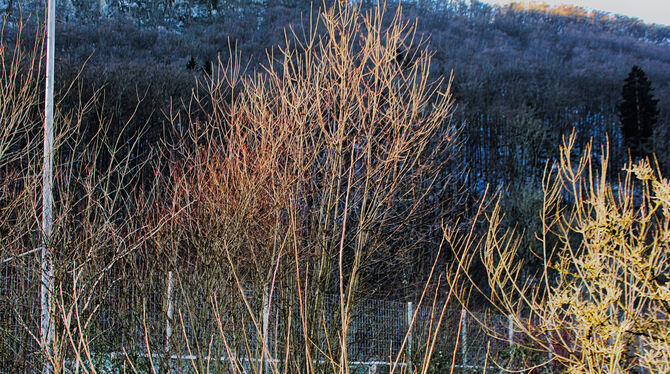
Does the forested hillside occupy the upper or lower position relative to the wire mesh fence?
lower

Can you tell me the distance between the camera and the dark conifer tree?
37312 millimetres

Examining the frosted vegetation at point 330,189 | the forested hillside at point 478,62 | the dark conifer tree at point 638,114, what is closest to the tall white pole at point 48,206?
the frosted vegetation at point 330,189

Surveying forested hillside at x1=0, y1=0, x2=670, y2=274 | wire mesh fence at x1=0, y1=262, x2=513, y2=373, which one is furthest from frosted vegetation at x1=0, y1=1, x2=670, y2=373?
forested hillside at x1=0, y1=0, x2=670, y2=274

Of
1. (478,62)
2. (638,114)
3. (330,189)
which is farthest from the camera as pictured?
(478,62)

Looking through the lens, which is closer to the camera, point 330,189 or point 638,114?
point 330,189

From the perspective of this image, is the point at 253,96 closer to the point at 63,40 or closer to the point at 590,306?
the point at 590,306

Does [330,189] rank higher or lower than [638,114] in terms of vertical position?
higher

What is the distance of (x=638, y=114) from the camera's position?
38.2m

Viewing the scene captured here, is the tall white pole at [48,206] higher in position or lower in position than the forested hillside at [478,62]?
higher

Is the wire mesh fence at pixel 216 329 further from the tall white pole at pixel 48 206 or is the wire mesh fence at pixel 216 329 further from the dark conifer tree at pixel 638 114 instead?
the dark conifer tree at pixel 638 114

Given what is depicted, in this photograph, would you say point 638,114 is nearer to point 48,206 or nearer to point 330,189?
point 330,189

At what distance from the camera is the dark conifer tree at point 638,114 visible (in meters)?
37.3

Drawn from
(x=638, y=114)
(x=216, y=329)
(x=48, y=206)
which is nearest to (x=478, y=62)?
(x=638, y=114)

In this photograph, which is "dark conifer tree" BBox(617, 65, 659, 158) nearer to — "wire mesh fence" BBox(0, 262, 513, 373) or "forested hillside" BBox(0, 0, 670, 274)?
"forested hillside" BBox(0, 0, 670, 274)
